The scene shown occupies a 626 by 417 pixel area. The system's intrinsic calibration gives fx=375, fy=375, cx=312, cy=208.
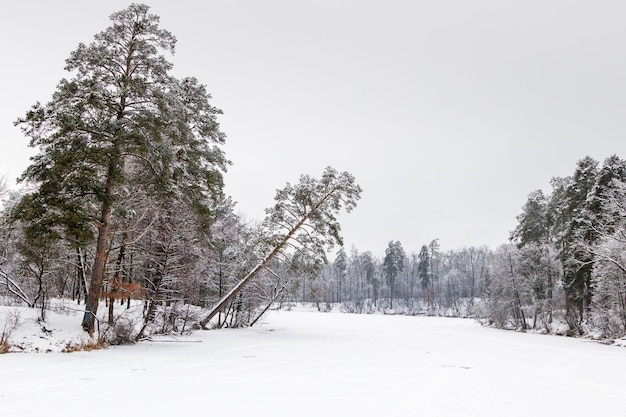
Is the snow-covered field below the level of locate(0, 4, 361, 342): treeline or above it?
below

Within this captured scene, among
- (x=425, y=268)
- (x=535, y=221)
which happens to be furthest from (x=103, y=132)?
(x=425, y=268)

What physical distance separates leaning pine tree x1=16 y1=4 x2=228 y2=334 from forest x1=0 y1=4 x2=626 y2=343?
47 mm

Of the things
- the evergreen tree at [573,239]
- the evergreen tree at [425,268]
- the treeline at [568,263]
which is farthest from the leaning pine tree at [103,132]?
the evergreen tree at [425,268]

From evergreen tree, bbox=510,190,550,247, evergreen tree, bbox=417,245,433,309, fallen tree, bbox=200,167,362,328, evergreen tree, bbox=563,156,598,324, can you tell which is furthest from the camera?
evergreen tree, bbox=417,245,433,309

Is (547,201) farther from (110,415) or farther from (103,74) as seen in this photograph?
(110,415)

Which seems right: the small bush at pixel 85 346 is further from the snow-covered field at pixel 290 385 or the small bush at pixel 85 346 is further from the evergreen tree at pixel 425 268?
the evergreen tree at pixel 425 268

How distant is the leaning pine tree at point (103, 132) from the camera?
451 inches

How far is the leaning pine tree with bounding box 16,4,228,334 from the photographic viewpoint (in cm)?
1146

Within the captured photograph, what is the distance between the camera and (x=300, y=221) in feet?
73.7

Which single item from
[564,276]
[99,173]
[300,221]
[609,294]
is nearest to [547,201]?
[564,276]

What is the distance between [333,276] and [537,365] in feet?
312

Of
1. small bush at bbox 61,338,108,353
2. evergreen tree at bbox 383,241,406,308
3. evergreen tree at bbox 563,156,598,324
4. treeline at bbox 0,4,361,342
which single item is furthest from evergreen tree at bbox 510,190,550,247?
evergreen tree at bbox 383,241,406,308

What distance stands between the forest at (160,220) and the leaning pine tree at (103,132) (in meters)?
0.05

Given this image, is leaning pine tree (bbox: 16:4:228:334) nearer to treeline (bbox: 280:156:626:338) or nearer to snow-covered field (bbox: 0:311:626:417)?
snow-covered field (bbox: 0:311:626:417)
